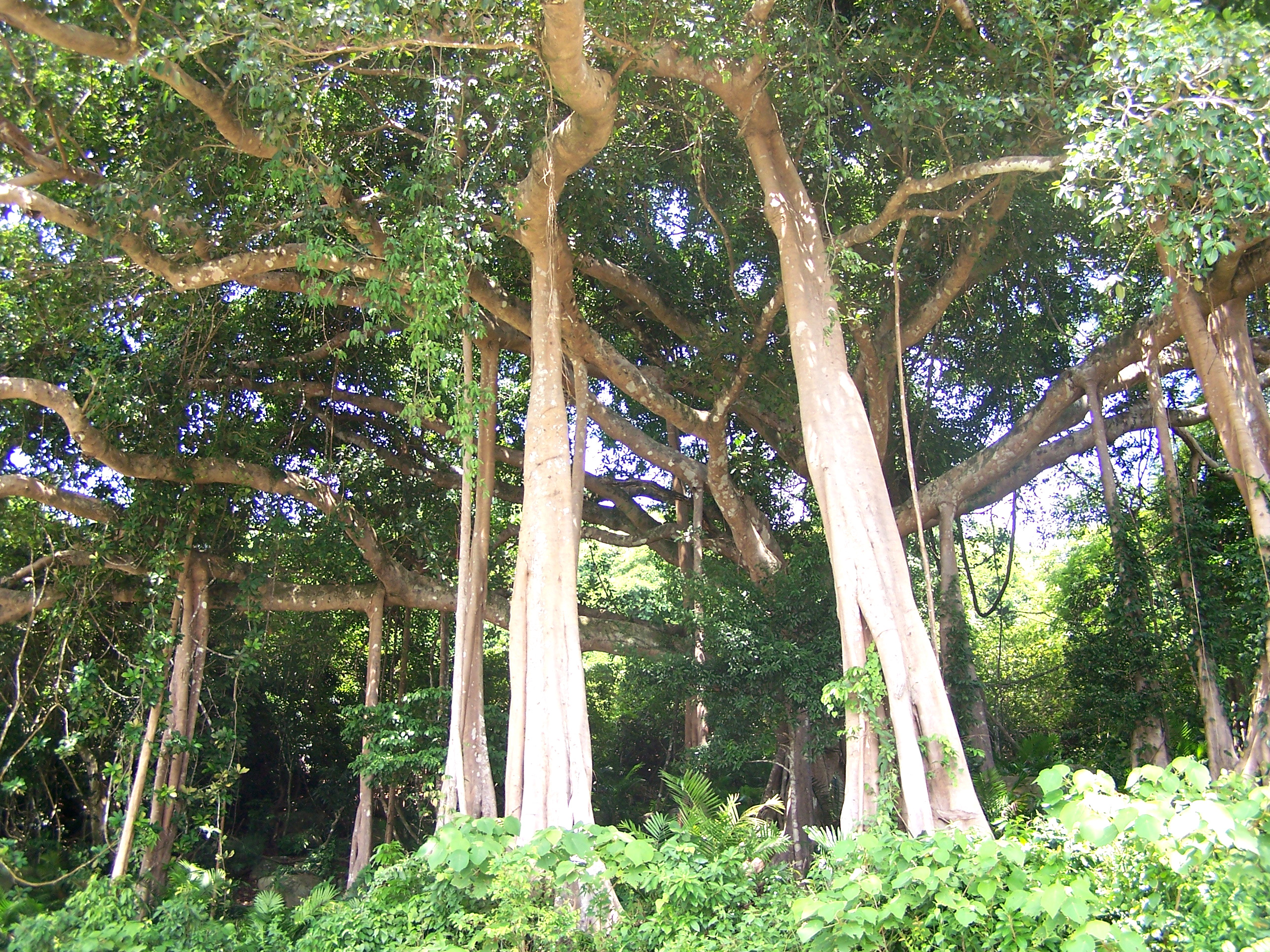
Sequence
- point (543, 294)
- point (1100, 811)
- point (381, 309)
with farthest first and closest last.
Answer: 1. point (543, 294)
2. point (381, 309)
3. point (1100, 811)

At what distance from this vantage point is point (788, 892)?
443cm

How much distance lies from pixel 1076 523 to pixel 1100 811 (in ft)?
30.6

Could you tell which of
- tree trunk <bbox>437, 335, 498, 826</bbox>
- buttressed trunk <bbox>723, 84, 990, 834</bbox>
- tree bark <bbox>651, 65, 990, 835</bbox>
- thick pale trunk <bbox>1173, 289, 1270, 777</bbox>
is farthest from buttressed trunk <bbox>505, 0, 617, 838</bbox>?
thick pale trunk <bbox>1173, 289, 1270, 777</bbox>

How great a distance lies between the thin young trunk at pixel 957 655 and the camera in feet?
27.2

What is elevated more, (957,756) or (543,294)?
(543,294)

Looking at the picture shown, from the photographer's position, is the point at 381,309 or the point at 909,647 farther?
the point at 381,309

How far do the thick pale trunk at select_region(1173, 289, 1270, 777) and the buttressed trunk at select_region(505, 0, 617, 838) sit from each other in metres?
4.62

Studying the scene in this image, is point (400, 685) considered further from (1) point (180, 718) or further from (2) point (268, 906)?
(2) point (268, 906)

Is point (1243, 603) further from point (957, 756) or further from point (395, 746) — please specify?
point (395, 746)

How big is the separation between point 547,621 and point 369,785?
3575mm

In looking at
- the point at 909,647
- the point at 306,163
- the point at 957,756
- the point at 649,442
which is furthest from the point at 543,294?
the point at 957,756

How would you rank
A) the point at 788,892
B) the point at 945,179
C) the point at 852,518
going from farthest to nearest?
the point at 945,179, the point at 852,518, the point at 788,892

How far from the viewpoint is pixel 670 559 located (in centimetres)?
1062

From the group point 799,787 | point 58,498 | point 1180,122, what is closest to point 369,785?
point 58,498
